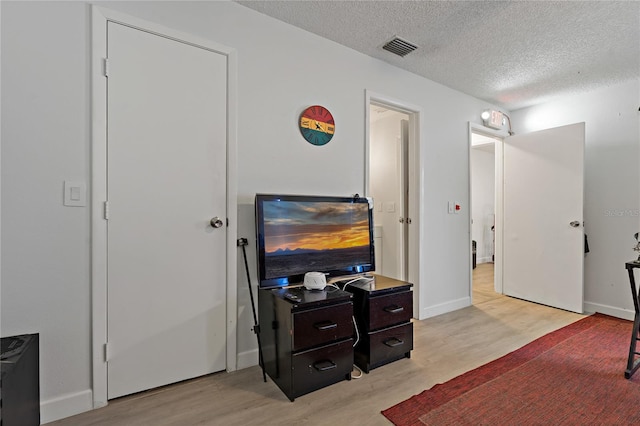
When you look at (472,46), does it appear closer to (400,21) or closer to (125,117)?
(400,21)

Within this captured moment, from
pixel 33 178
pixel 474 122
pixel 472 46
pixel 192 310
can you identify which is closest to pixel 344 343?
pixel 192 310

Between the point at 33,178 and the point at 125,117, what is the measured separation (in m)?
0.56

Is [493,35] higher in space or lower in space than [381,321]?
higher

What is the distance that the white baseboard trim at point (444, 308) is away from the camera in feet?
10.8

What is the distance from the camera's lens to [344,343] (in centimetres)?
202

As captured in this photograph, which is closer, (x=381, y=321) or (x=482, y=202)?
(x=381, y=321)

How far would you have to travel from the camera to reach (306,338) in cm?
185

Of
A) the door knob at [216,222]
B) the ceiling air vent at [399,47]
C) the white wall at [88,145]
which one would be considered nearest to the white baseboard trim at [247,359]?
the white wall at [88,145]

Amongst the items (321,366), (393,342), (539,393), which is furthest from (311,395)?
(539,393)

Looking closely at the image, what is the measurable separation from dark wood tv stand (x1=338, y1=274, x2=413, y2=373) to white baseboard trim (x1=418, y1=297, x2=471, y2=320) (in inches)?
40.3

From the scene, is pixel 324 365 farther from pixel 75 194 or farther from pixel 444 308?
pixel 444 308

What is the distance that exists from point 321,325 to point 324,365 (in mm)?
251

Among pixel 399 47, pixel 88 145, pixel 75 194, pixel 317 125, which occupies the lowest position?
pixel 75 194

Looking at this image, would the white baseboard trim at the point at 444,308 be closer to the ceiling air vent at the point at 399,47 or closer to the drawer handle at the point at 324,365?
the drawer handle at the point at 324,365
